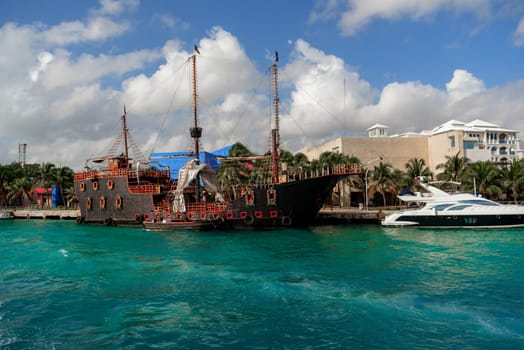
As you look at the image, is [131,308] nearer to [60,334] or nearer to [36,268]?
[60,334]

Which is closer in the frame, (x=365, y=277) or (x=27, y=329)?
(x=27, y=329)

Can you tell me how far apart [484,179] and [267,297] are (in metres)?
38.1

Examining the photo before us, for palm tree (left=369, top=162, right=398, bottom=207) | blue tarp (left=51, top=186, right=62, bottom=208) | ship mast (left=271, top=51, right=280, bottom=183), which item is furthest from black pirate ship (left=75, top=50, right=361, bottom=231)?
blue tarp (left=51, top=186, right=62, bottom=208)

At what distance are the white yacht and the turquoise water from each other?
7945mm

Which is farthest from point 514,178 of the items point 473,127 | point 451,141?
point 473,127

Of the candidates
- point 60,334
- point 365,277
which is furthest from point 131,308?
point 365,277

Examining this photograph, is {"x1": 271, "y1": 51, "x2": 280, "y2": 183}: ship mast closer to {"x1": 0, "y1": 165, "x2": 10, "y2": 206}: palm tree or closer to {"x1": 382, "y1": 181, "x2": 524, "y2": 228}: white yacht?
{"x1": 382, "y1": 181, "x2": 524, "y2": 228}: white yacht

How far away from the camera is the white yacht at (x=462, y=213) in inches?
1166

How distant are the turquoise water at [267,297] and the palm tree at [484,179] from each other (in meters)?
21.2

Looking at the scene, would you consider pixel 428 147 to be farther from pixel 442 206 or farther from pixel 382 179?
pixel 442 206

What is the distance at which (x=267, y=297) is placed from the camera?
12.4 m

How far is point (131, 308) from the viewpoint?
1141cm

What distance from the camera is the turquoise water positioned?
30.4ft

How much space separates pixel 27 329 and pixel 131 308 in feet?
8.72
